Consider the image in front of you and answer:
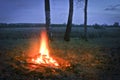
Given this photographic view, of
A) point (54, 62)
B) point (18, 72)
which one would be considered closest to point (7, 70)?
point (18, 72)

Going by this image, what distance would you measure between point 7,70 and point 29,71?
1.35m

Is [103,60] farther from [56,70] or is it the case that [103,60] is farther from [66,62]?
A: [56,70]

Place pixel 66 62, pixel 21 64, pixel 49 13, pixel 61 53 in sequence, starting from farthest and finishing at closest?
pixel 49 13
pixel 61 53
pixel 66 62
pixel 21 64

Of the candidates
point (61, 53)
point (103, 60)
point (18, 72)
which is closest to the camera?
point (18, 72)

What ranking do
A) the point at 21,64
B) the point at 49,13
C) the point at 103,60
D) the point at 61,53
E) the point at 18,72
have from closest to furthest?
the point at 18,72, the point at 21,64, the point at 103,60, the point at 61,53, the point at 49,13

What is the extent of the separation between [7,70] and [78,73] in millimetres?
4216

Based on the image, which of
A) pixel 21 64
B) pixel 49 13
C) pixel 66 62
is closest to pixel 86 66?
pixel 66 62

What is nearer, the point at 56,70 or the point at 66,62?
the point at 56,70

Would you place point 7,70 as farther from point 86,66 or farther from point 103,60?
point 103,60

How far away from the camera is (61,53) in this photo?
84.8 feet

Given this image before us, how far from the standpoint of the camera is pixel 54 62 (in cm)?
2016

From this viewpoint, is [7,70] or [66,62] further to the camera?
[66,62]

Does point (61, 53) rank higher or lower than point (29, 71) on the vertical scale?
lower

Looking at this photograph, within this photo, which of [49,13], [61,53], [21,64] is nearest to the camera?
[21,64]
